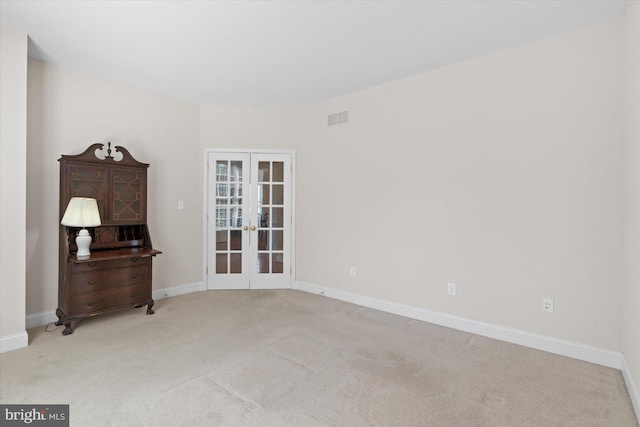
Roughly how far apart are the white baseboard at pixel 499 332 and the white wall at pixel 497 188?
0.20ft

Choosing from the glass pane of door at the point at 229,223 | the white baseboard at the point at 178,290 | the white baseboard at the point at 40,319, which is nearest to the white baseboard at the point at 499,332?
the glass pane of door at the point at 229,223

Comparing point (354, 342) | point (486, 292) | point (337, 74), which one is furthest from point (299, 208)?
point (486, 292)

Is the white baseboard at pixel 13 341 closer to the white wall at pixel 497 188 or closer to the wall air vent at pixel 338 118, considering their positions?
the white wall at pixel 497 188

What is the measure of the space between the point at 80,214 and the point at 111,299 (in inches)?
37.8

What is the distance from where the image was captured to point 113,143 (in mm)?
3898

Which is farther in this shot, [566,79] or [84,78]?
[84,78]

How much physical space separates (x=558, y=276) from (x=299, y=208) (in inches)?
128

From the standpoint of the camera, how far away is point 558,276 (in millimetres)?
2824

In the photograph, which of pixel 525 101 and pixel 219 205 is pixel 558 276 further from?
pixel 219 205

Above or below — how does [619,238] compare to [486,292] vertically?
above

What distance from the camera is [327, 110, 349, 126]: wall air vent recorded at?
173 inches

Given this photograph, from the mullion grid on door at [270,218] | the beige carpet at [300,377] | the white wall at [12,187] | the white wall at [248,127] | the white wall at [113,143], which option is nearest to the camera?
the beige carpet at [300,377]

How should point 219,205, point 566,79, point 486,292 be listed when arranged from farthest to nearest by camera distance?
1. point 219,205
2. point 486,292
3. point 566,79

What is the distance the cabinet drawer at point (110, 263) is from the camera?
10.5 ft
